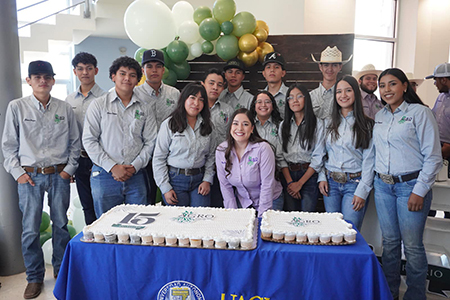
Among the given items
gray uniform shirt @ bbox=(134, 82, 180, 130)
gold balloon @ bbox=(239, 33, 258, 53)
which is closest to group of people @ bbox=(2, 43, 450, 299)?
gray uniform shirt @ bbox=(134, 82, 180, 130)

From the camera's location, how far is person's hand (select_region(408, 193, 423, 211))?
2174mm

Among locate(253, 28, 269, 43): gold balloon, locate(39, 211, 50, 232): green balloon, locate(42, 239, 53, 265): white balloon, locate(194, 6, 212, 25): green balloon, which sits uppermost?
locate(194, 6, 212, 25): green balloon

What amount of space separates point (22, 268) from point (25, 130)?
131 centimetres

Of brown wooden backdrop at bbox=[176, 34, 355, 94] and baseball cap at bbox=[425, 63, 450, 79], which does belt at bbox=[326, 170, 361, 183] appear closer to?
brown wooden backdrop at bbox=[176, 34, 355, 94]

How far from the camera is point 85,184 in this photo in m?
3.15

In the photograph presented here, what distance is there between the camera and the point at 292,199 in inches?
114

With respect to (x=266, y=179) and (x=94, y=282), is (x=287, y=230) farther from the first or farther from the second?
(x=94, y=282)

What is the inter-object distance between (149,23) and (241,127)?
2.01 m

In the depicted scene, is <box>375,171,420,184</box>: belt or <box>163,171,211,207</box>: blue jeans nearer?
<box>375,171,420,184</box>: belt

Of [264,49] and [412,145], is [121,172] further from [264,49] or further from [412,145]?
[264,49]

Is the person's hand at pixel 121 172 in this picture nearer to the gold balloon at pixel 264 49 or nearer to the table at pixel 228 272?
the table at pixel 228 272

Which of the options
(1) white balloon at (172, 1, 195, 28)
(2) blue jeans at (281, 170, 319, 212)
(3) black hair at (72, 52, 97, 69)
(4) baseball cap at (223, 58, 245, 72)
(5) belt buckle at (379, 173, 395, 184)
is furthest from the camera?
(1) white balloon at (172, 1, 195, 28)

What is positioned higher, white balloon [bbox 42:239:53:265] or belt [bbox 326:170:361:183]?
belt [bbox 326:170:361:183]

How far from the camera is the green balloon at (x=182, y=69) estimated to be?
4.00m
